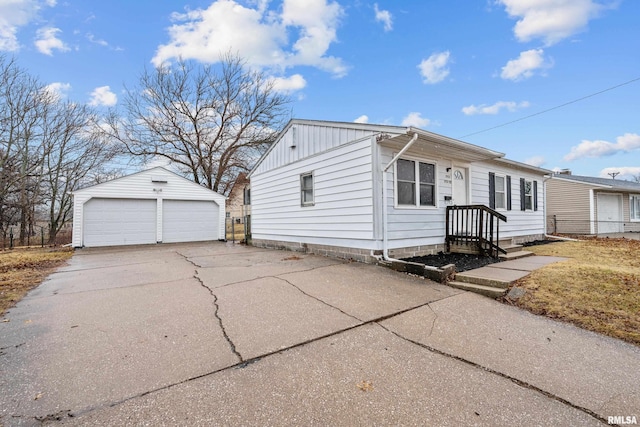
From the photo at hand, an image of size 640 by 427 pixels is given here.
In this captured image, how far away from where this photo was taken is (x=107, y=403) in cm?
188

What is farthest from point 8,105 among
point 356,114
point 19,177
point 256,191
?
point 356,114

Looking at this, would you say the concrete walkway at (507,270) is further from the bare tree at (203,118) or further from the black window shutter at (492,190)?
the bare tree at (203,118)

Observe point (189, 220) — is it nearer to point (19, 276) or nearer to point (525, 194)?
point (19, 276)

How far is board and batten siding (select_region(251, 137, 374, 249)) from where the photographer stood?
6645mm

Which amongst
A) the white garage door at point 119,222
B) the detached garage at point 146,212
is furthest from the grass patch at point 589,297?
the white garage door at point 119,222

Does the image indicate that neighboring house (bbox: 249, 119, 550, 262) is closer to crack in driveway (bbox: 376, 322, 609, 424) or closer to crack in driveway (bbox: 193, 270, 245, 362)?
crack in driveway (bbox: 193, 270, 245, 362)

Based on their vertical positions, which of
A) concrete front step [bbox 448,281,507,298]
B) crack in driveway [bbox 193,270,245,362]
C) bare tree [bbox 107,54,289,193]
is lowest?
crack in driveway [bbox 193,270,245,362]

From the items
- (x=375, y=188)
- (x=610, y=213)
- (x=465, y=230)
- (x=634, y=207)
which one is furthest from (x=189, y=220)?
(x=634, y=207)

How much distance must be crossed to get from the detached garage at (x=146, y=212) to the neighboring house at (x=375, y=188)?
5.67 meters

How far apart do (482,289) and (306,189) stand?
5.67 metres

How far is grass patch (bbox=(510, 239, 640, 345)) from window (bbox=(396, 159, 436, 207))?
2.91 metres

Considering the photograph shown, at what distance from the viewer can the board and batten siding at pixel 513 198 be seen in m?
8.96

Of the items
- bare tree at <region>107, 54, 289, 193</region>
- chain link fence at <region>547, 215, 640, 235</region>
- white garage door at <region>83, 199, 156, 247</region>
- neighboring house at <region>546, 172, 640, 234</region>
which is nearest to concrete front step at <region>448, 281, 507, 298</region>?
white garage door at <region>83, 199, 156, 247</region>

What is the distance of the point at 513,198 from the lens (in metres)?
10.5
